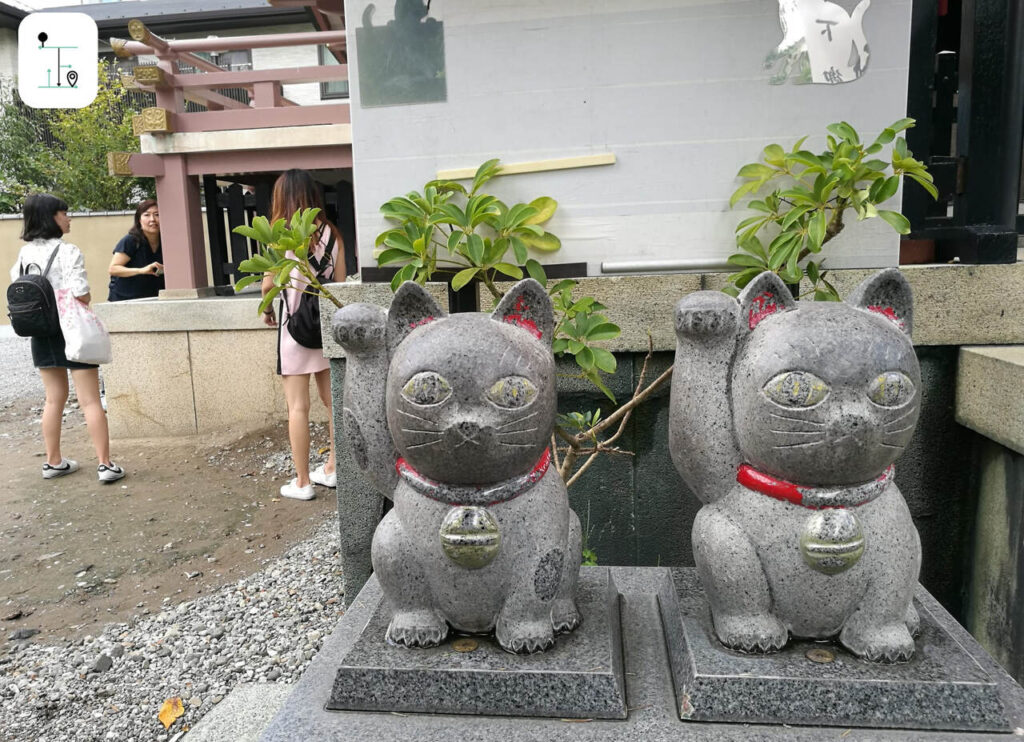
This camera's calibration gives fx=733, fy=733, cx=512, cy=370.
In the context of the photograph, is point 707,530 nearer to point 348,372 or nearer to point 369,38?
point 348,372

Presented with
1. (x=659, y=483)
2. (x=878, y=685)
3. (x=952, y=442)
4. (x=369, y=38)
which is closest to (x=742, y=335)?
(x=878, y=685)

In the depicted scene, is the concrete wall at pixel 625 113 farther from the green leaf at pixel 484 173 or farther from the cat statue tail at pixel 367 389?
the cat statue tail at pixel 367 389

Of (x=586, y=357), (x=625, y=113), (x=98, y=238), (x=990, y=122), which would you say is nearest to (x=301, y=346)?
(x=625, y=113)

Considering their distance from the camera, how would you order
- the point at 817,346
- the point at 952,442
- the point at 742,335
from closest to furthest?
the point at 817,346 < the point at 742,335 < the point at 952,442

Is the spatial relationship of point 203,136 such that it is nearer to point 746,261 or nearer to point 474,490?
point 746,261

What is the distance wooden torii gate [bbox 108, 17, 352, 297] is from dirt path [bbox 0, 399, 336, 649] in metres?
1.90

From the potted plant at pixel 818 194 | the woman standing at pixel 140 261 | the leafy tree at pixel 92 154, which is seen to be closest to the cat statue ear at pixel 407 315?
the potted plant at pixel 818 194

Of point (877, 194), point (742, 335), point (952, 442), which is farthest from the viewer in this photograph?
point (952, 442)

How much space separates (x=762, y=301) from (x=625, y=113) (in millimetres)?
1558

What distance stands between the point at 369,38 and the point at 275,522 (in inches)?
136

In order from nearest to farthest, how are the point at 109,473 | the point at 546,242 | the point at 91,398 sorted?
the point at 546,242, the point at 91,398, the point at 109,473

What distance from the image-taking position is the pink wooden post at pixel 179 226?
25.2 feet

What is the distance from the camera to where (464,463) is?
2.01m

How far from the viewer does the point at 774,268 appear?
9.10 ft
